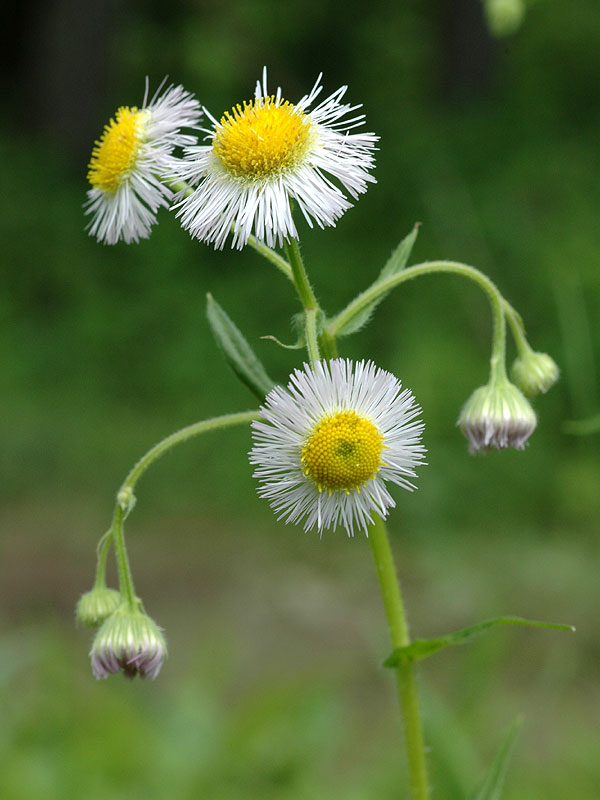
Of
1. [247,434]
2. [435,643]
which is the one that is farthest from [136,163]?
[247,434]

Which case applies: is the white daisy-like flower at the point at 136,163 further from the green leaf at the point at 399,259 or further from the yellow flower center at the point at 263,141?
the green leaf at the point at 399,259

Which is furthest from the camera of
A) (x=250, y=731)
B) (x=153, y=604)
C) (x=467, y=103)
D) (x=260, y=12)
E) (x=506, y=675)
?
(x=260, y=12)

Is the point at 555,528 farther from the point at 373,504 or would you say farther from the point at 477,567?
the point at 373,504

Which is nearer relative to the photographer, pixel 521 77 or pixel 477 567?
pixel 477 567

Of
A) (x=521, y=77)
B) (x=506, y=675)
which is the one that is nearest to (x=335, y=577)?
(x=506, y=675)

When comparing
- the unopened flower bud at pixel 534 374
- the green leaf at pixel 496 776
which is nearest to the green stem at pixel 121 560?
the green leaf at pixel 496 776

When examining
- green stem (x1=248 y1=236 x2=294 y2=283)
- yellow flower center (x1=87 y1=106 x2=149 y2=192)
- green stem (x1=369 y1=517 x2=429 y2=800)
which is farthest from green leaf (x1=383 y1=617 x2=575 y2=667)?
yellow flower center (x1=87 y1=106 x2=149 y2=192)
